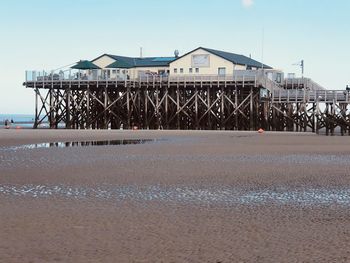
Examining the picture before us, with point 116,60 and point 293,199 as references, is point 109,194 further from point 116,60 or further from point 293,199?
point 116,60

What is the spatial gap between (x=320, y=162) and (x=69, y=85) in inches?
1752

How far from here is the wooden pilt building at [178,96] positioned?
5489cm

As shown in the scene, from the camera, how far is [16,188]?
42.8 ft

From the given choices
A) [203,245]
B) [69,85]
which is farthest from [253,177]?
[69,85]

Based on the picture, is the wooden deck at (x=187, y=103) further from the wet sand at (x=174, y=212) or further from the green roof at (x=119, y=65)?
the wet sand at (x=174, y=212)

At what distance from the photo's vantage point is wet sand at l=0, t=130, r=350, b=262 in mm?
7262

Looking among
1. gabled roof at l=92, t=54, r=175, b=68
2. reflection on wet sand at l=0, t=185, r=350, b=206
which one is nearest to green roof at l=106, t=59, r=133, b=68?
gabled roof at l=92, t=54, r=175, b=68

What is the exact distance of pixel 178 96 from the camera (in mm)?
57312

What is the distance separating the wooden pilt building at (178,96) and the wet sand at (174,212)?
3608 cm

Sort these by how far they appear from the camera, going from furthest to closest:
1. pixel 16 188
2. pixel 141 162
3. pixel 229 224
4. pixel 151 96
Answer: pixel 151 96 < pixel 141 162 < pixel 16 188 < pixel 229 224

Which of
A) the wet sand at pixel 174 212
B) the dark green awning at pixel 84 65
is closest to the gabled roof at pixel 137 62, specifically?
the dark green awning at pixel 84 65

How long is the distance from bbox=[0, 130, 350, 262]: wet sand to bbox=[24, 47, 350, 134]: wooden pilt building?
36.1 metres

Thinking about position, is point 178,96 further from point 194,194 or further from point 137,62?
point 194,194

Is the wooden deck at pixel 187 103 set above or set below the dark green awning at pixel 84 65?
below
